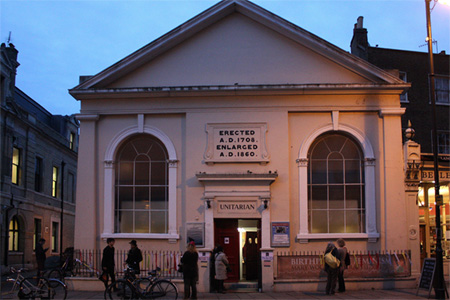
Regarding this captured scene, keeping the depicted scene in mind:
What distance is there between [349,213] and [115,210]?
8.13m

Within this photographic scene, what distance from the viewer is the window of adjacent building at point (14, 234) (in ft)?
89.2

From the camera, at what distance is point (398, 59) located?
25.4m

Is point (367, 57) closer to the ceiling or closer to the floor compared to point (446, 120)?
closer to the ceiling

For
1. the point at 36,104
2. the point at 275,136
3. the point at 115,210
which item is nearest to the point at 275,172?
the point at 275,136

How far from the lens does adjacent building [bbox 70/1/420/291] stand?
1761cm

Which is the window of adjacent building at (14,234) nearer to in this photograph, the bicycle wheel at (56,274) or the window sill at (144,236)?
the bicycle wheel at (56,274)

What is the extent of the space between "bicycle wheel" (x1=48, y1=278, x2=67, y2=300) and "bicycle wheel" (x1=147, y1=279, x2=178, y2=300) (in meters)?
2.16

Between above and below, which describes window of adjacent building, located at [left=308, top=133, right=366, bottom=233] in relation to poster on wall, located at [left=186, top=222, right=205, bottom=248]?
above

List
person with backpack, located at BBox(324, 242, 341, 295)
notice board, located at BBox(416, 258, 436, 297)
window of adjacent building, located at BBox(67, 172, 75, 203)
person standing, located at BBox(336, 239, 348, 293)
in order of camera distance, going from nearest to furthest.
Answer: notice board, located at BBox(416, 258, 436, 297) < person with backpack, located at BBox(324, 242, 341, 295) < person standing, located at BBox(336, 239, 348, 293) < window of adjacent building, located at BBox(67, 172, 75, 203)

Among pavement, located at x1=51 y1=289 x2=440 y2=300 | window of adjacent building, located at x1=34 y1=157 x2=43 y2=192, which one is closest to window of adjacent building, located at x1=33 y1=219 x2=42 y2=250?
window of adjacent building, located at x1=34 y1=157 x2=43 y2=192

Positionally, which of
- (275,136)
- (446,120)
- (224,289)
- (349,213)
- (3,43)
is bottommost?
(224,289)

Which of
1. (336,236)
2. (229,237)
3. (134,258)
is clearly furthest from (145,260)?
(336,236)

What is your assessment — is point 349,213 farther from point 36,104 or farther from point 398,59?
point 36,104

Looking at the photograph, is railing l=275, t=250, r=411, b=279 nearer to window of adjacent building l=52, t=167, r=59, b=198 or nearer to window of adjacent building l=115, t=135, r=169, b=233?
window of adjacent building l=115, t=135, r=169, b=233
